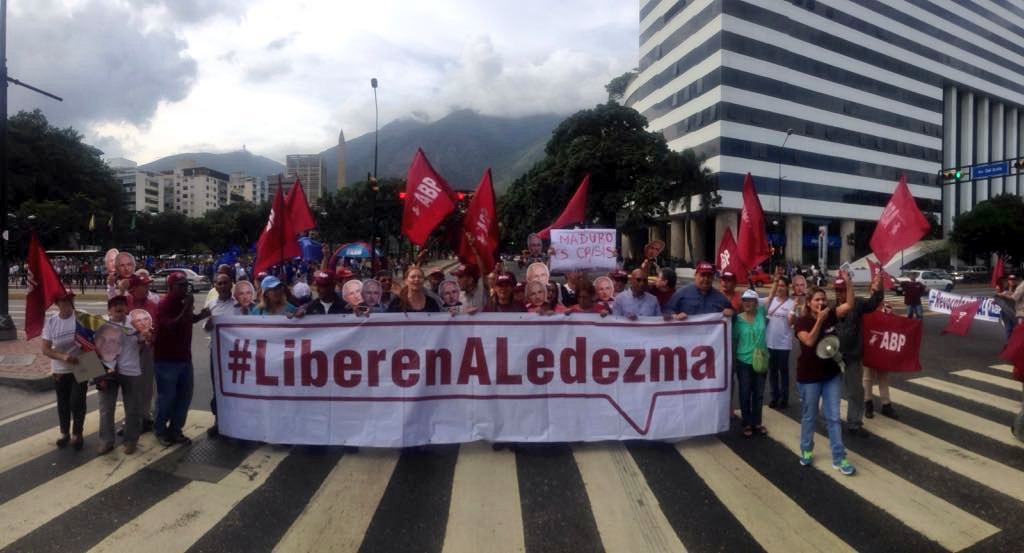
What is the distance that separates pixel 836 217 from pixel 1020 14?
1941 inches

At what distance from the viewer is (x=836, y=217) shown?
59.5 metres

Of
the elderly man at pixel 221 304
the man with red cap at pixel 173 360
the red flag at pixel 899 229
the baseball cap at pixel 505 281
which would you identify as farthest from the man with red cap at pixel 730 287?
the man with red cap at pixel 173 360

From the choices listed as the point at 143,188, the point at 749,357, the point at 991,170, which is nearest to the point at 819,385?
the point at 749,357

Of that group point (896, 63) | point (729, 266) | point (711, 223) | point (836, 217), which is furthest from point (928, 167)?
point (729, 266)

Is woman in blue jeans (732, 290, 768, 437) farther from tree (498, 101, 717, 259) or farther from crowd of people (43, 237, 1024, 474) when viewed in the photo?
tree (498, 101, 717, 259)

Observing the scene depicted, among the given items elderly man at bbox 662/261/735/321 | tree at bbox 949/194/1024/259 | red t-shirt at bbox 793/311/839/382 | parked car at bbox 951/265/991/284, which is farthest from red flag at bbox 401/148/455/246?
tree at bbox 949/194/1024/259

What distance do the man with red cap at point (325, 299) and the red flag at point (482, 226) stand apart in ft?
4.86

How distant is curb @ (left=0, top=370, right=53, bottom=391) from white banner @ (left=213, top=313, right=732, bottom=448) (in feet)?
14.7

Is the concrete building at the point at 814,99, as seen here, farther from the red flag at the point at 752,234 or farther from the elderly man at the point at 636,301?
the elderly man at the point at 636,301

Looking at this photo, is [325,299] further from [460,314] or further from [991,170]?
[991,170]

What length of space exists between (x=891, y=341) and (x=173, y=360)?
7.45 meters

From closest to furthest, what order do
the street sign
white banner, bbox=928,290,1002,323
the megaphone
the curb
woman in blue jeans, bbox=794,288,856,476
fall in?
the megaphone → woman in blue jeans, bbox=794,288,856,476 → the curb → white banner, bbox=928,290,1002,323 → the street sign

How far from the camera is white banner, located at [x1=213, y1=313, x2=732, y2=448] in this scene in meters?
5.71

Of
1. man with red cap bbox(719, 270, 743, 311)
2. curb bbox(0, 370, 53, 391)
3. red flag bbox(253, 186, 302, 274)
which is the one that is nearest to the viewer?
man with red cap bbox(719, 270, 743, 311)
